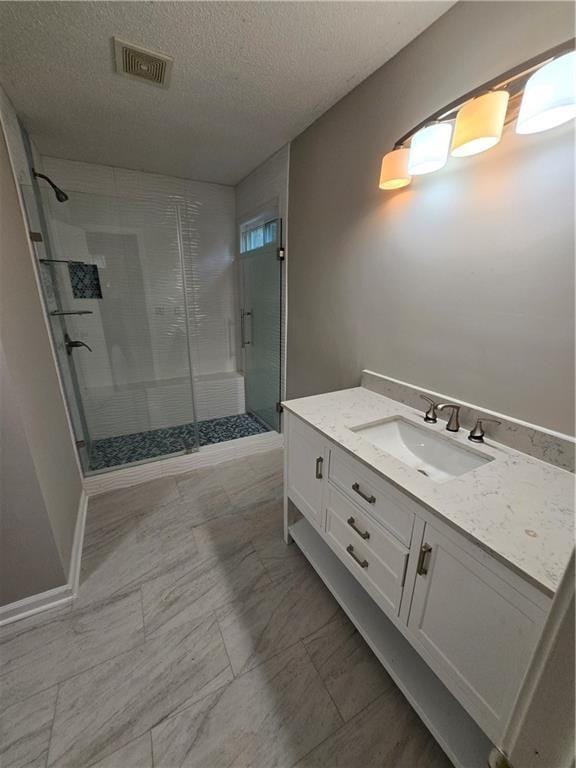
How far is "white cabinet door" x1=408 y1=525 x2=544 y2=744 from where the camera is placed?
70cm

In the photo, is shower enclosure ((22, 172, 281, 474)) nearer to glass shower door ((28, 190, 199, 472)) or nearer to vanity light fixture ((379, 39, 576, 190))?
glass shower door ((28, 190, 199, 472))

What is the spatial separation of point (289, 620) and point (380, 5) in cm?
246

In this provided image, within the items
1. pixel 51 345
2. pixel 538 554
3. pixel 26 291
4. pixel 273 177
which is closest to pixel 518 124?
pixel 538 554

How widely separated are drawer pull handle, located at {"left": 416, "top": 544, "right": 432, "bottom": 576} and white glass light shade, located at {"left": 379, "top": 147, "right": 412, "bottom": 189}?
55.0 inches

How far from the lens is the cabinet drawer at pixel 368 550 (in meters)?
1.01

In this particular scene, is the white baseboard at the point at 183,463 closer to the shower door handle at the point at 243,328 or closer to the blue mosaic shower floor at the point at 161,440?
the blue mosaic shower floor at the point at 161,440

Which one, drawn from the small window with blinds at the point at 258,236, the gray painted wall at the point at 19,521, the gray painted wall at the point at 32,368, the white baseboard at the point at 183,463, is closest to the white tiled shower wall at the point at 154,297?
the small window with blinds at the point at 258,236

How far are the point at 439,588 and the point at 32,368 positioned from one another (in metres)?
1.84

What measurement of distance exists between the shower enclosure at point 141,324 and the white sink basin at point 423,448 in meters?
1.51

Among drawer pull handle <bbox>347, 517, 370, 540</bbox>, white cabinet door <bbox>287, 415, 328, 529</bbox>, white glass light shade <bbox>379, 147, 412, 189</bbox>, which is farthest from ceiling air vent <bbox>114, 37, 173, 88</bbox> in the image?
drawer pull handle <bbox>347, 517, 370, 540</bbox>

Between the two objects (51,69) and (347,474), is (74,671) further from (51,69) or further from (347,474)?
(51,69)

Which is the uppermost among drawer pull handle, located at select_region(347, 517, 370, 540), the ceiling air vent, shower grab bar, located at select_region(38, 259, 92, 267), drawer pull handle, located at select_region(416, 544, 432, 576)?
the ceiling air vent

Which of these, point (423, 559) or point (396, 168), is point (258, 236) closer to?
point (396, 168)

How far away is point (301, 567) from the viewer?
1599mm
